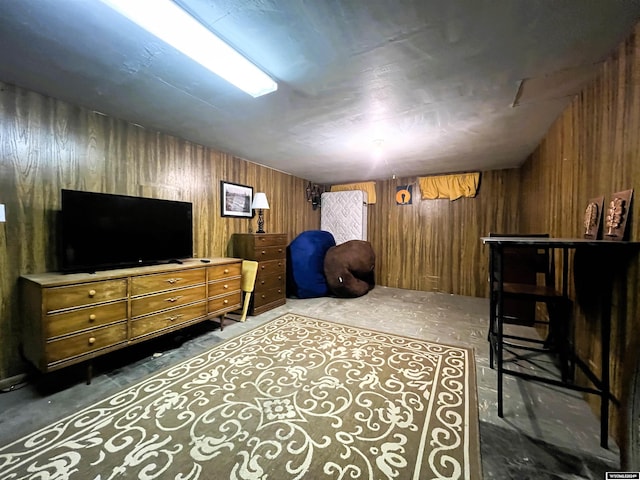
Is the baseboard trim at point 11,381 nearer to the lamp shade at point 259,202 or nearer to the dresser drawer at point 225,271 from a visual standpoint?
the dresser drawer at point 225,271

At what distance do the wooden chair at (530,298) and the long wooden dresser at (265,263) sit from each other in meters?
2.62

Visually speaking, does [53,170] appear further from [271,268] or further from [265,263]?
[271,268]

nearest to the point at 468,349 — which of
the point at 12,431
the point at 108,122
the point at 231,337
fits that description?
the point at 231,337

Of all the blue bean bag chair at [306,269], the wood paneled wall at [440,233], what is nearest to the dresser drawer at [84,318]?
the blue bean bag chair at [306,269]

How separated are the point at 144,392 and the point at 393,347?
203cm

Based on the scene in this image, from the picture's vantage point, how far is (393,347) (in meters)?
2.33

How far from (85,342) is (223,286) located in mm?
1219

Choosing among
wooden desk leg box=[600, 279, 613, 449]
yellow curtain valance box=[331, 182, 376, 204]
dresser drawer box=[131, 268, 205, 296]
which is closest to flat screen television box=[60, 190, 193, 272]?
dresser drawer box=[131, 268, 205, 296]

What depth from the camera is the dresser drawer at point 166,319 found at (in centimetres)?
206

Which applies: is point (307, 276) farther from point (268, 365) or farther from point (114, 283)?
point (114, 283)

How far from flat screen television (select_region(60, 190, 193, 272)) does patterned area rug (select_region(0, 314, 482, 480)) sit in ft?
3.56

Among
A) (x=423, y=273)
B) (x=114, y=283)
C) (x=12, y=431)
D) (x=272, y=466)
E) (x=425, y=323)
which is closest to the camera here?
(x=272, y=466)

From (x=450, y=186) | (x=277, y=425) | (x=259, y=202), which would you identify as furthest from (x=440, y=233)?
(x=277, y=425)

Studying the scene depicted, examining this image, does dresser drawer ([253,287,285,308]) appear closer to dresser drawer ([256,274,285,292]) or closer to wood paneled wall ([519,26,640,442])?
dresser drawer ([256,274,285,292])
